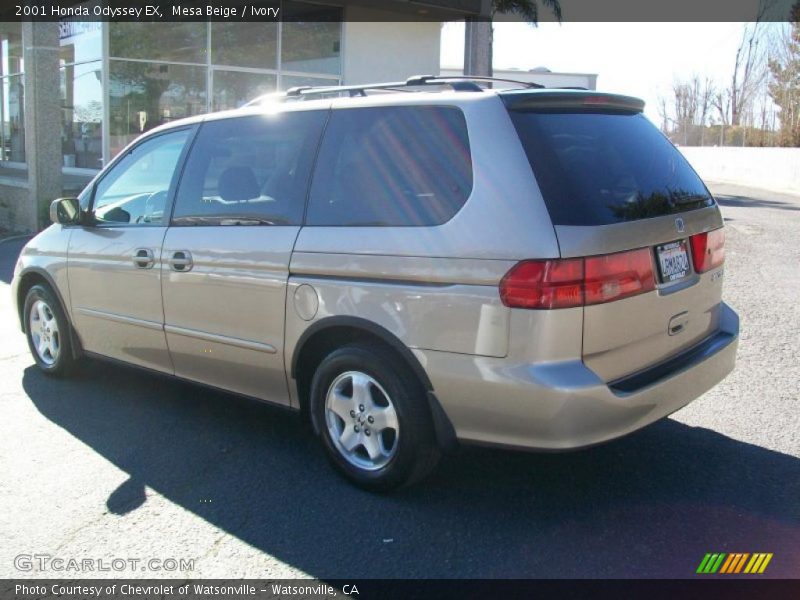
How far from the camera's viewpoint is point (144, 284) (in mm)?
4672

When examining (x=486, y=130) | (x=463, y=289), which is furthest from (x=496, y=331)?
(x=486, y=130)

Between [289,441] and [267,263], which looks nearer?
[267,263]

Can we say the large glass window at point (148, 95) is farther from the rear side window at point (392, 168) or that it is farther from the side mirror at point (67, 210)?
the rear side window at point (392, 168)

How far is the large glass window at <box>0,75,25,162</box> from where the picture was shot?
18.2m

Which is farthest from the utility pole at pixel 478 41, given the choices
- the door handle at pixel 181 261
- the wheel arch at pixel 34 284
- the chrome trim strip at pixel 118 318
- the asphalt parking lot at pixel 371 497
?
the door handle at pixel 181 261

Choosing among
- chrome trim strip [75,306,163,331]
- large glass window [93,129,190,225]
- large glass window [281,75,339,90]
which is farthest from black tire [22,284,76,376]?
large glass window [281,75,339,90]

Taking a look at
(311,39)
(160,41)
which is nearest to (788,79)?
(311,39)

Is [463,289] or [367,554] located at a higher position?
[463,289]

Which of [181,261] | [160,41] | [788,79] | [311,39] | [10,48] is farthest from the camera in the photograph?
[788,79]

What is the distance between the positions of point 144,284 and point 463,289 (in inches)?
91.7

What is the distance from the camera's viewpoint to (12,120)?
1908 cm

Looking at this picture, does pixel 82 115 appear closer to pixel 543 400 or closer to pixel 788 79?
pixel 543 400

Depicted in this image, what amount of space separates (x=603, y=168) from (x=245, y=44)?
14452 mm

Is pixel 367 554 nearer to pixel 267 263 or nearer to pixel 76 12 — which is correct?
pixel 267 263
